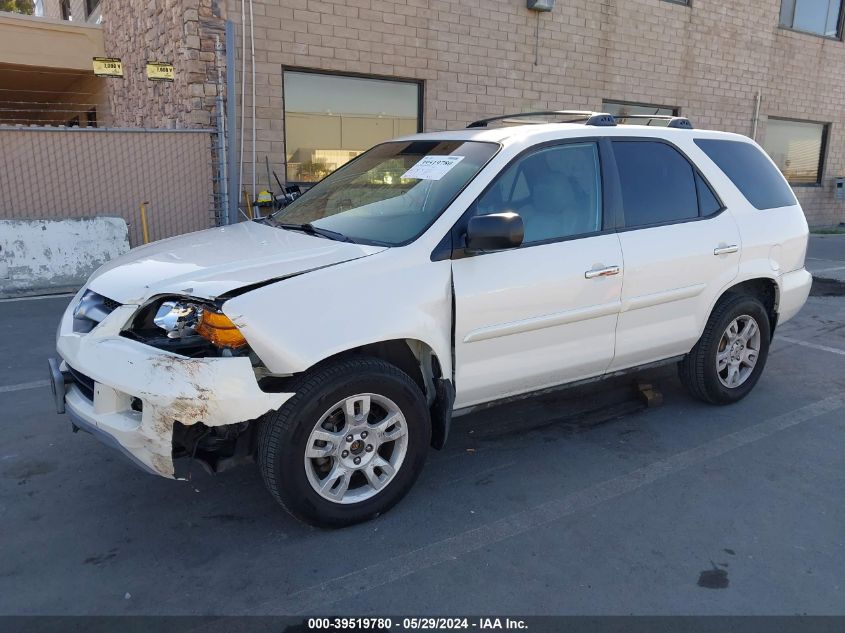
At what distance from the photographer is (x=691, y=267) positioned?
164 inches

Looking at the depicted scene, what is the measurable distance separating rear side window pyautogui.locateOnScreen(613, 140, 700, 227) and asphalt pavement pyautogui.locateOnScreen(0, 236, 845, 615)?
4.58 feet

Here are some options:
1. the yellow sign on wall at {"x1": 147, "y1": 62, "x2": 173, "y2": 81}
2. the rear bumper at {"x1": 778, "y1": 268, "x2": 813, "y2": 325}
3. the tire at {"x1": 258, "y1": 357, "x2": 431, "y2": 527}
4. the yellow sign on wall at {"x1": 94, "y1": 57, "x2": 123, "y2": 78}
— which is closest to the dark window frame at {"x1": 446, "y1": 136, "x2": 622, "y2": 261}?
the tire at {"x1": 258, "y1": 357, "x2": 431, "y2": 527}

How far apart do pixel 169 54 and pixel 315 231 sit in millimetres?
7620

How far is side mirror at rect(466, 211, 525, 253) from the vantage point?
3.15 meters

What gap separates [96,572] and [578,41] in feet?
40.0

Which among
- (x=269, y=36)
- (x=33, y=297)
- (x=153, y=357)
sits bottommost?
(x=33, y=297)

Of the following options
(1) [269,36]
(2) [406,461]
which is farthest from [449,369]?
(1) [269,36]

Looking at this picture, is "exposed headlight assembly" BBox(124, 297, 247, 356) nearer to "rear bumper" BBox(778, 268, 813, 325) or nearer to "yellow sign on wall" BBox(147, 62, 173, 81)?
"rear bumper" BBox(778, 268, 813, 325)

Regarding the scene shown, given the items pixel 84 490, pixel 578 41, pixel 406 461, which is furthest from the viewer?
pixel 578 41

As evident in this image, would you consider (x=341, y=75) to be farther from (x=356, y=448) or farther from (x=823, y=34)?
(x=823, y=34)

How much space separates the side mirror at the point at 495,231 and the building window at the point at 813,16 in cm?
1613

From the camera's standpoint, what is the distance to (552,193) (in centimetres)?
377

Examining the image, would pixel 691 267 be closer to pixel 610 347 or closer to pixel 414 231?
pixel 610 347

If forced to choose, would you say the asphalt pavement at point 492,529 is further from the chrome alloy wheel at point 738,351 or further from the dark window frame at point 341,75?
the dark window frame at point 341,75
